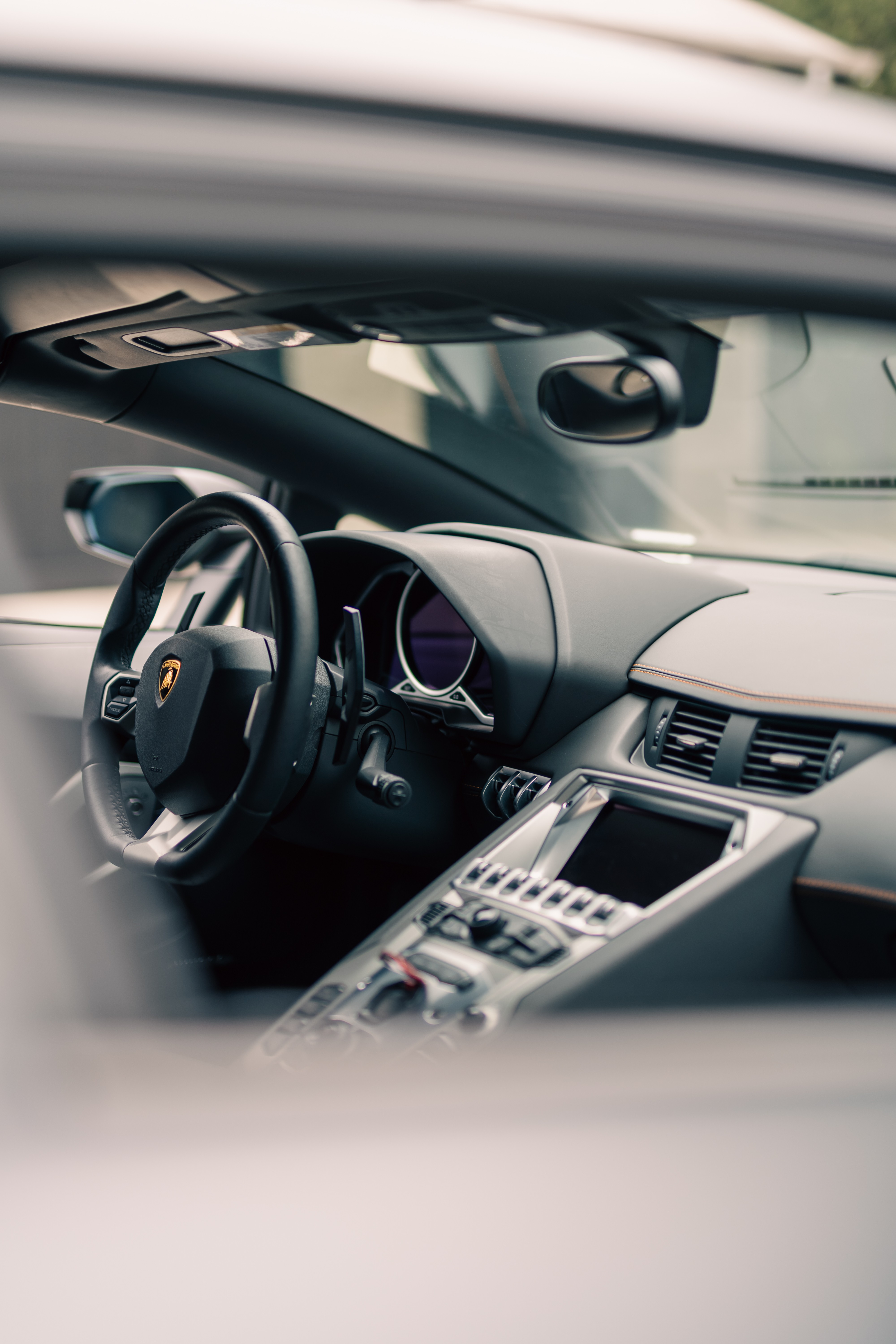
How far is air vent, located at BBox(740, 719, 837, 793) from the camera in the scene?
1814 mm

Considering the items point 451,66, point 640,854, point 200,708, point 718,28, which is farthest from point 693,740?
point 451,66

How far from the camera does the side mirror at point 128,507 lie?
9.93 ft

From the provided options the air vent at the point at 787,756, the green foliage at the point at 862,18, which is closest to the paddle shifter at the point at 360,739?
the air vent at the point at 787,756

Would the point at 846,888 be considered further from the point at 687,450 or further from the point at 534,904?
the point at 687,450

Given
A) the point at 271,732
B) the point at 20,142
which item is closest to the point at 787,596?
the point at 271,732

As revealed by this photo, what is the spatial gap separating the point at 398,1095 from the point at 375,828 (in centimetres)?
143

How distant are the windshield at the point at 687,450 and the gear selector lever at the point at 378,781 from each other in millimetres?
732

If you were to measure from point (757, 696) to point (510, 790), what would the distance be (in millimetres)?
534

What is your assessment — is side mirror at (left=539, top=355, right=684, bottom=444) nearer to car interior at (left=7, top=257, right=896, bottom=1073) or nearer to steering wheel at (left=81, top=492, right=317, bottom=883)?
car interior at (left=7, top=257, right=896, bottom=1073)

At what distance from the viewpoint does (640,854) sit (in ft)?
6.15

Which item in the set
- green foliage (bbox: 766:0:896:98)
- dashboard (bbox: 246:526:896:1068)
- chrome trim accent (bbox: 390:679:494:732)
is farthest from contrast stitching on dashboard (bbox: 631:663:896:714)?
green foliage (bbox: 766:0:896:98)

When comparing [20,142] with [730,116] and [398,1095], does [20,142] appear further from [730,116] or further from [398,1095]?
[398,1095]

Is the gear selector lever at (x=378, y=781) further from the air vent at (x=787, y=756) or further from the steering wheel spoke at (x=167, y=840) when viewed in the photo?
the air vent at (x=787, y=756)

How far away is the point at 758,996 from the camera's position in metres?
0.90
